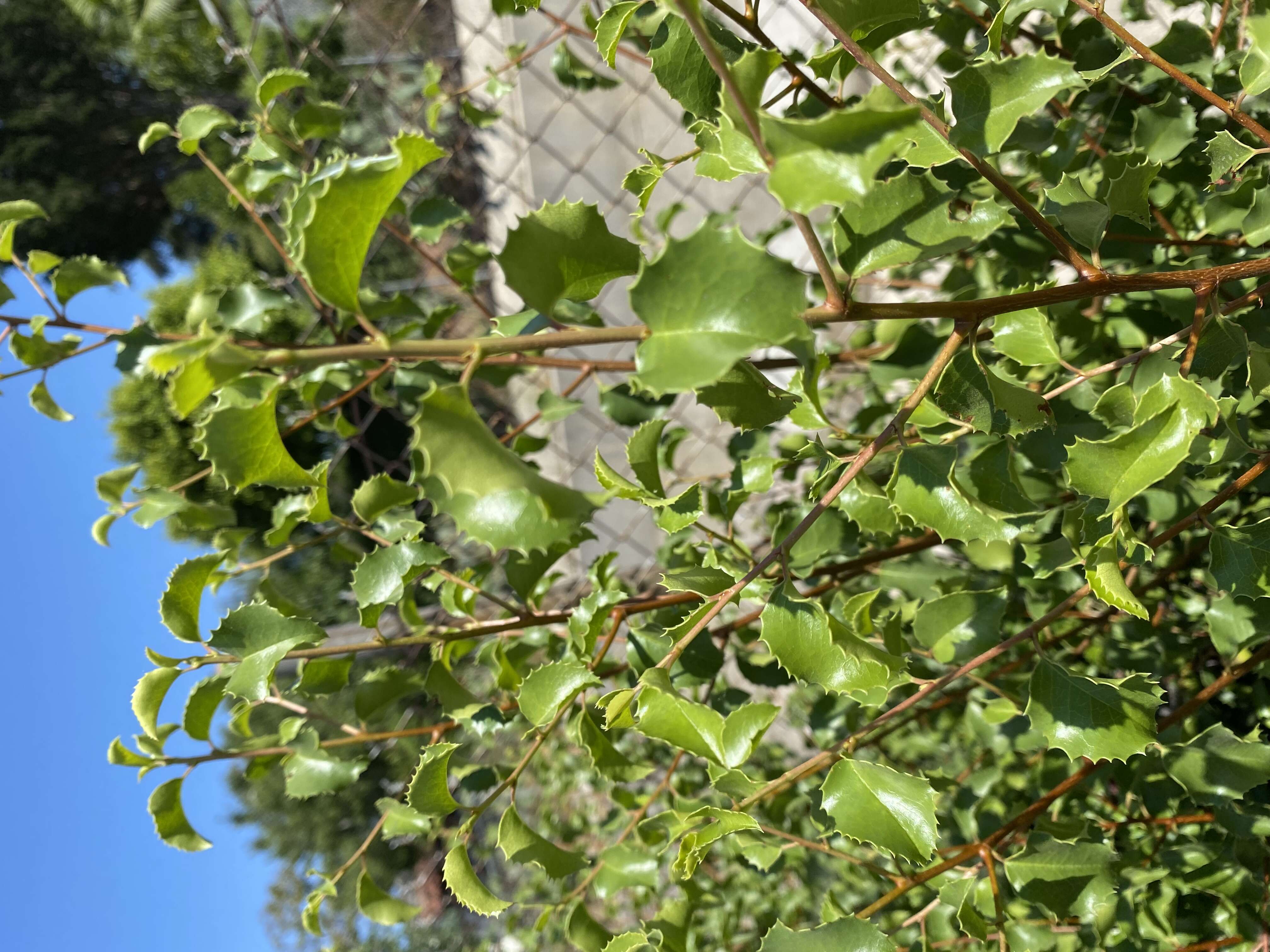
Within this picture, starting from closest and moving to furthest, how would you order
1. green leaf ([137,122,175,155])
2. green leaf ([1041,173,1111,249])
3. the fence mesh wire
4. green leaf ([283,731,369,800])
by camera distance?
green leaf ([1041,173,1111,249]), green leaf ([283,731,369,800]), green leaf ([137,122,175,155]), the fence mesh wire

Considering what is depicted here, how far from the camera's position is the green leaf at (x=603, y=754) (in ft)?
2.06

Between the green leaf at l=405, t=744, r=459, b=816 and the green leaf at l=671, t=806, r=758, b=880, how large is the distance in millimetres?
167

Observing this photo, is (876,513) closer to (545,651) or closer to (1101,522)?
(1101,522)

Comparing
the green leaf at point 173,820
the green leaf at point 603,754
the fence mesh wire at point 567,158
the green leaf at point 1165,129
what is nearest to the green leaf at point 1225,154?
the green leaf at point 1165,129

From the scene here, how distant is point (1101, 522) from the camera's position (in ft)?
1.58

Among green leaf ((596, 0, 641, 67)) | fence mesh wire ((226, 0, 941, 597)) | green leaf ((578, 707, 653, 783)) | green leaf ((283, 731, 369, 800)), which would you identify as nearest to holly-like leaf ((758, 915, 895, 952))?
green leaf ((578, 707, 653, 783))

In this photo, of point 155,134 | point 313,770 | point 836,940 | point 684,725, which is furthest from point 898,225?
point 155,134

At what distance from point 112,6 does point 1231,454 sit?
740cm

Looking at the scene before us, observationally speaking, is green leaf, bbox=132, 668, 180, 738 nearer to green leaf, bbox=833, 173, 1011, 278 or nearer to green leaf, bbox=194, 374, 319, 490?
green leaf, bbox=194, 374, 319, 490

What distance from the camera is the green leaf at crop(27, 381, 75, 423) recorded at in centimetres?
79

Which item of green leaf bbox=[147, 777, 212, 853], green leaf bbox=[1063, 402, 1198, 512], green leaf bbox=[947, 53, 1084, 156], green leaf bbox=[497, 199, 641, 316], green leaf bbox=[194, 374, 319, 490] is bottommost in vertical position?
green leaf bbox=[1063, 402, 1198, 512]

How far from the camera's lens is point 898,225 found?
42 cm

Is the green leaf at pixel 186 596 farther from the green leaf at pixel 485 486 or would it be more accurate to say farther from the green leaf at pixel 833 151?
the green leaf at pixel 833 151

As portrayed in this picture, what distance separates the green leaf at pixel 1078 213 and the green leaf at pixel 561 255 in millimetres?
295
